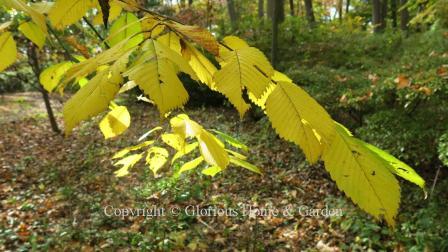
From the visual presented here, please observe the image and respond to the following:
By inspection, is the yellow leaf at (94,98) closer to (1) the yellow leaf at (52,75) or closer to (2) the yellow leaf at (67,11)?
(2) the yellow leaf at (67,11)

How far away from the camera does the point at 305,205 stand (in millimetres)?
4516

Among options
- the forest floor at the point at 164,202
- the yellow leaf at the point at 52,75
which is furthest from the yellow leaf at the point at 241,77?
the forest floor at the point at 164,202

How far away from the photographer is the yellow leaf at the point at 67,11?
23.2 inches

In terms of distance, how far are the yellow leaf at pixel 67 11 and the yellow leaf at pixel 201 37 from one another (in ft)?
0.68

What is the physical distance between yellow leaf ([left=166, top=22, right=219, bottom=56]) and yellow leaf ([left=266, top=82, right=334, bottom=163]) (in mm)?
108

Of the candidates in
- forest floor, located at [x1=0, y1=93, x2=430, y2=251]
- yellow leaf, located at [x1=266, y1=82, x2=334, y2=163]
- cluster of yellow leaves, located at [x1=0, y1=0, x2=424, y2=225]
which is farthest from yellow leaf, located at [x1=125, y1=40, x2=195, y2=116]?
forest floor, located at [x1=0, y1=93, x2=430, y2=251]

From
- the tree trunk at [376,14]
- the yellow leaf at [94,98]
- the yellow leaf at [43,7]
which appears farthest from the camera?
the tree trunk at [376,14]

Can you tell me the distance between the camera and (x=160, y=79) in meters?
0.42

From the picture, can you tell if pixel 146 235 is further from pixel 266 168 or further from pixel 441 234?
pixel 441 234

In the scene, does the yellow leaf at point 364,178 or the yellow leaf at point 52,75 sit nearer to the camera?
the yellow leaf at point 364,178

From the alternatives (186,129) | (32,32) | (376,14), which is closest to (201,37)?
(186,129)

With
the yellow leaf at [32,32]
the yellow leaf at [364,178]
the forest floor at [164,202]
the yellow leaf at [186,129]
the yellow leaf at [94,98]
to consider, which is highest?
the yellow leaf at [32,32]

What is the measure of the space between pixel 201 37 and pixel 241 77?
0.10 meters

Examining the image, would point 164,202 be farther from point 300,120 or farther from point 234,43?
point 300,120
